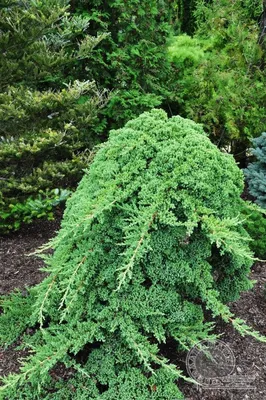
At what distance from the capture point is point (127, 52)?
5.23m

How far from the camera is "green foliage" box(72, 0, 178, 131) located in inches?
199

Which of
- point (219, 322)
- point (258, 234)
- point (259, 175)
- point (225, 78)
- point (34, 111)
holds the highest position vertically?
point (225, 78)

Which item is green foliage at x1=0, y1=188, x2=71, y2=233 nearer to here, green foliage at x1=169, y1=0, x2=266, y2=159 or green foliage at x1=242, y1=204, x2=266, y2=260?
green foliage at x1=242, y1=204, x2=266, y2=260

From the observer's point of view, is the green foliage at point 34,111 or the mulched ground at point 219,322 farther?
the green foliage at point 34,111

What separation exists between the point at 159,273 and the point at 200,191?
1.71 feet

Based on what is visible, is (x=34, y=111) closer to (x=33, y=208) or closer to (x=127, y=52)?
(x=33, y=208)

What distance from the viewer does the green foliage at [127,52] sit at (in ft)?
16.6

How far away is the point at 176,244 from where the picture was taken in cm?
245

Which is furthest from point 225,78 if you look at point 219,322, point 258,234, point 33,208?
point 219,322

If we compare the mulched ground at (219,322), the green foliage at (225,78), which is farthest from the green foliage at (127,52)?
the mulched ground at (219,322)

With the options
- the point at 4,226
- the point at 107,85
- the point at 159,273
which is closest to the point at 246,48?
the point at 107,85

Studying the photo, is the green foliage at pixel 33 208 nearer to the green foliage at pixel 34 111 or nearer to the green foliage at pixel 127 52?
the green foliage at pixel 34 111

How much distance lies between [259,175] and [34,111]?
2373 millimetres

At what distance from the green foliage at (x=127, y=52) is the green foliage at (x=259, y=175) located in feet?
4.44
